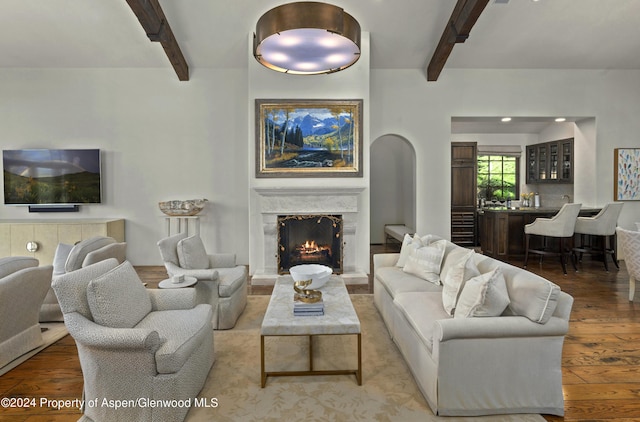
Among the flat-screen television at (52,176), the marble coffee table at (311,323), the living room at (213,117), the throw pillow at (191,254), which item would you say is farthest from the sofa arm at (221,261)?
the flat-screen television at (52,176)

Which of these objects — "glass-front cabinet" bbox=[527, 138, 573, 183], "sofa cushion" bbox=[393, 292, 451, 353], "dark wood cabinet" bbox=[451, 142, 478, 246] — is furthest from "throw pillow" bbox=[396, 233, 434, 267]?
"glass-front cabinet" bbox=[527, 138, 573, 183]

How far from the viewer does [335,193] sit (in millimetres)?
Answer: 5410

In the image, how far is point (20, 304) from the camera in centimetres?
282

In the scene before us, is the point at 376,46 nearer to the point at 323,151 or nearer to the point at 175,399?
the point at 323,151

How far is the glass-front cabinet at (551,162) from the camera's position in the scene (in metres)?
7.61

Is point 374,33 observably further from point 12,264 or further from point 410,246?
point 12,264

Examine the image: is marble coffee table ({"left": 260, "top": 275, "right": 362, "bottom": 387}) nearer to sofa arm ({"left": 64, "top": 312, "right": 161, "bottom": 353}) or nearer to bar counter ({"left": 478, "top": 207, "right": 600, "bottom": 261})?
sofa arm ({"left": 64, "top": 312, "right": 161, "bottom": 353})

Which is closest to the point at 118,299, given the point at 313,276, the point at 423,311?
the point at 313,276

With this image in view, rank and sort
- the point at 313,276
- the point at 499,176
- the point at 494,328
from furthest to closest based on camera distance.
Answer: the point at 499,176 < the point at 313,276 < the point at 494,328

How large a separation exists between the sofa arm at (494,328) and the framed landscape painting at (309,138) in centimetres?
356

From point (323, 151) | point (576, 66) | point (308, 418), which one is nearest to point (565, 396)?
point (308, 418)

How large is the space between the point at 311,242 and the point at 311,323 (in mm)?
3161

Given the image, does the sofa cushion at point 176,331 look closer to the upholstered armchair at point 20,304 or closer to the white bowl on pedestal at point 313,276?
the white bowl on pedestal at point 313,276

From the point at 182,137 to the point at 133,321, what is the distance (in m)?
4.38
